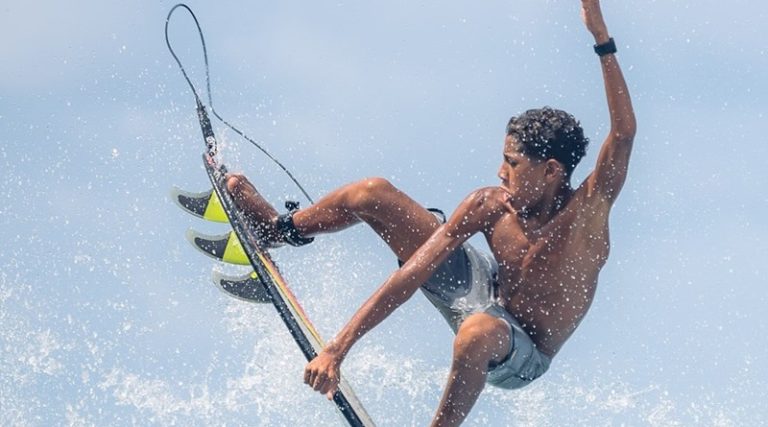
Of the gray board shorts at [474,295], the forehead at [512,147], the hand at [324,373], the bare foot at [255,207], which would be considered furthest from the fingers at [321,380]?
the bare foot at [255,207]

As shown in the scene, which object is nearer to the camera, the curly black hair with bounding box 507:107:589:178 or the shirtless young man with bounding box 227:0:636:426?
the shirtless young man with bounding box 227:0:636:426

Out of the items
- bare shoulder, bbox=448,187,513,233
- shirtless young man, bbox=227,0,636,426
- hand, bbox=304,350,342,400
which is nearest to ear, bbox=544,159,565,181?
shirtless young man, bbox=227,0,636,426

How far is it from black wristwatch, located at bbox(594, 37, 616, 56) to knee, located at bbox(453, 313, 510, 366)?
62.8 inches

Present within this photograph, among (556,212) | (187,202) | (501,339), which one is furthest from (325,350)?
(187,202)

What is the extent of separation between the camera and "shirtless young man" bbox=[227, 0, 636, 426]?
27.9ft

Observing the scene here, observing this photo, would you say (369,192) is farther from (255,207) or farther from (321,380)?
(321,380)

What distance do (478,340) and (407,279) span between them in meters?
0.52

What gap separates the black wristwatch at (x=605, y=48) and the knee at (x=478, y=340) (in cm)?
160

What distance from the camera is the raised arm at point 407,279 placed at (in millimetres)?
8148

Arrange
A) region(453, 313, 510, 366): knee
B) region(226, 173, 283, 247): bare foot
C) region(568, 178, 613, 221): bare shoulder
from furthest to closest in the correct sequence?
1. region(226, 173, 283, 247): bare foot
2. region(568, 178, 613, 221): bare shoulder
3. region(453, 313, 510, 366): knee

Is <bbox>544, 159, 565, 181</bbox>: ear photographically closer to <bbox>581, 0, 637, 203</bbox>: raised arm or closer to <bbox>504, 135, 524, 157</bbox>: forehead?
<bbox>504, 135, 524, 157</bbox>: forehead

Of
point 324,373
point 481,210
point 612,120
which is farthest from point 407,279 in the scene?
point 612,120

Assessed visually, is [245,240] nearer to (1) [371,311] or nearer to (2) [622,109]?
(1) [371,311]

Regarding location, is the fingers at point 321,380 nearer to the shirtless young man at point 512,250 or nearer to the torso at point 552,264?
the shirtless young man at point 512,250
